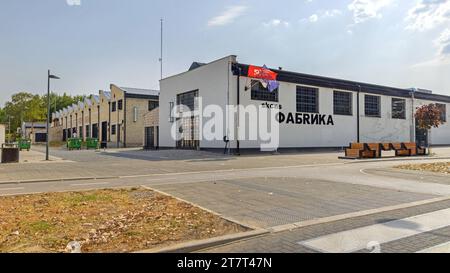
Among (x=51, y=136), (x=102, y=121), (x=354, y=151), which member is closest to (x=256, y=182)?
(x=354, y=151)

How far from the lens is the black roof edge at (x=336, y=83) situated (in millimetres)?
33309

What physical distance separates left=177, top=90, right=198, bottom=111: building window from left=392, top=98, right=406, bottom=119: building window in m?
26.5

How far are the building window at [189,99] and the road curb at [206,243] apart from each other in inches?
1212

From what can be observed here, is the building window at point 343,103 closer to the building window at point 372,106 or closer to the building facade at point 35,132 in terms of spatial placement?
the building window at point 372,106

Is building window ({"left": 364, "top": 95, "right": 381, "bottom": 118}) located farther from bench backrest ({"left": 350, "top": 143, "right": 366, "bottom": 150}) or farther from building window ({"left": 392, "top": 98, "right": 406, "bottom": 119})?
bench backrest ({"left": 350, "top": 143, "right": 366, "bottom": 150})

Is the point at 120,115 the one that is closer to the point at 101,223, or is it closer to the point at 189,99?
the point at 189,99

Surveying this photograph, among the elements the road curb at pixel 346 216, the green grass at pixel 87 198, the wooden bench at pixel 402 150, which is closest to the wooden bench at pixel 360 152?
the wooden bench at pixel 402 150

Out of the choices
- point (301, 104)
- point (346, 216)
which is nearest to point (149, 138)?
point (301, 104)

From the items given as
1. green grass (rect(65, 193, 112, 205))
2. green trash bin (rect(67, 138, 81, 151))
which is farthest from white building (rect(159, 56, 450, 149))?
green grass (rect(65, 193, 112, 205))

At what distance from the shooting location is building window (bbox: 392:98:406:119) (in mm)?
44219

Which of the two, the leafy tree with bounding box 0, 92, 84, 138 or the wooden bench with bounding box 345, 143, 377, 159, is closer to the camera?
the wooden bench with bounding box 345, 143, 377, 159

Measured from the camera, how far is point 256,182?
11758 millimetres
